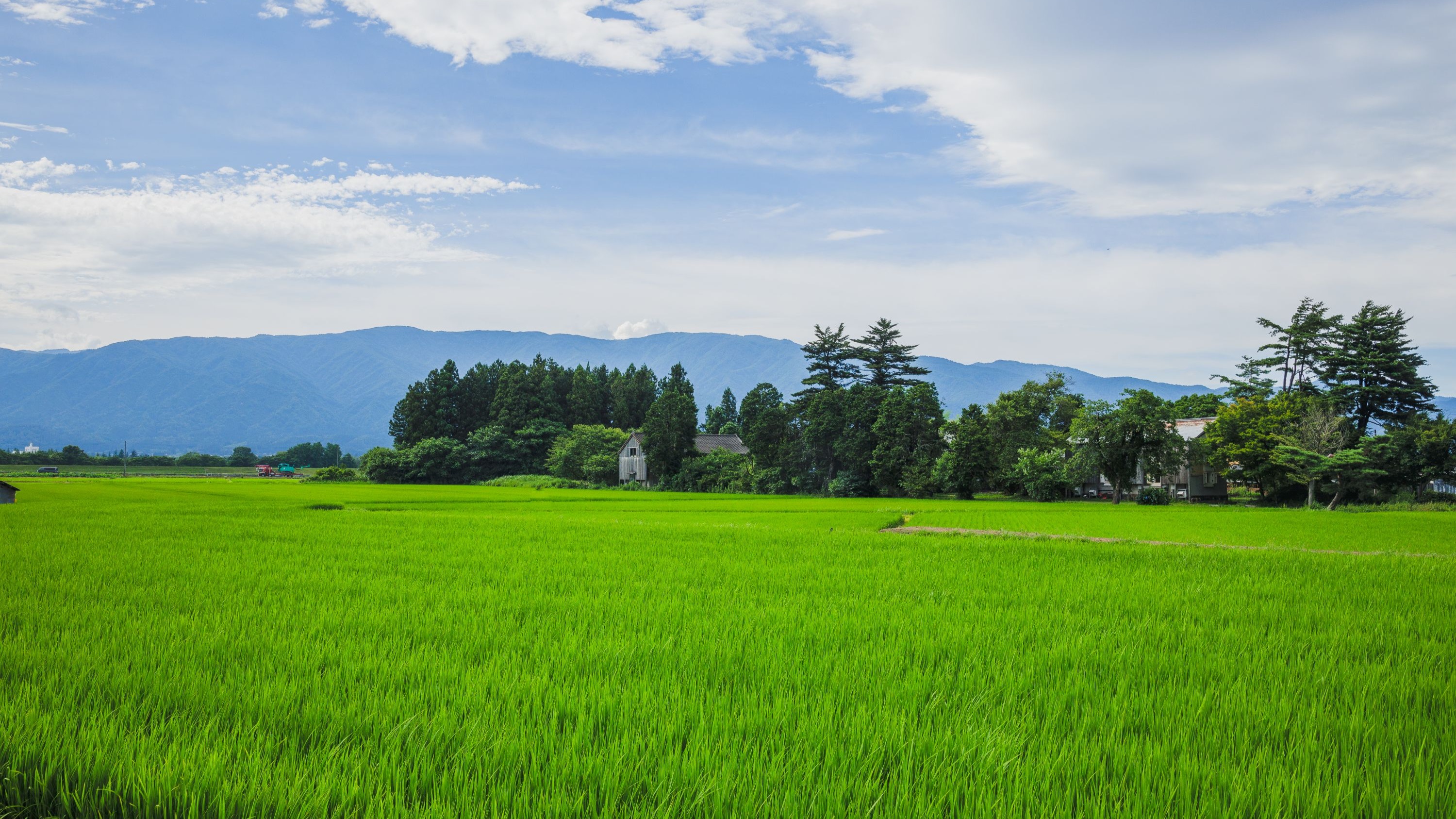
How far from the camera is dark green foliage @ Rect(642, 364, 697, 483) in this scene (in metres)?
60.3

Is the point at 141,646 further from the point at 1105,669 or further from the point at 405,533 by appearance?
the point at 405,533

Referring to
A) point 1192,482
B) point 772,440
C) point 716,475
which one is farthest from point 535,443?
point 1192,482

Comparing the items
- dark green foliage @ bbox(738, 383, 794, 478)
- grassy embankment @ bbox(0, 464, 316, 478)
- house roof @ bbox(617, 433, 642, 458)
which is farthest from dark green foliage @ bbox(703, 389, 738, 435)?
grassy embankment @ bbox(0, 464, 316, 478)

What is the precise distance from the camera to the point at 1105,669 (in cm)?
454

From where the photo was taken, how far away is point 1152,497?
150 feet

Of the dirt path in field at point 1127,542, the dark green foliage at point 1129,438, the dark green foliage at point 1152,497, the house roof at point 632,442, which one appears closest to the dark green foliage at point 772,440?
the house roof at point 632,442

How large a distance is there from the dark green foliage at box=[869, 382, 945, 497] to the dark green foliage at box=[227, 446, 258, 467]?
94872mm

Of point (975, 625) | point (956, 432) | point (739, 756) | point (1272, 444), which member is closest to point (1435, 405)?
point (1272, 444)

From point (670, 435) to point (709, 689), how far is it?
56.6 meters

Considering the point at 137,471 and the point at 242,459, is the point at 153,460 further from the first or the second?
the point at 137,471

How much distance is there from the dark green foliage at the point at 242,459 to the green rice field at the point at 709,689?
11392 cm

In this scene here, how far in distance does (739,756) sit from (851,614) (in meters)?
3.33

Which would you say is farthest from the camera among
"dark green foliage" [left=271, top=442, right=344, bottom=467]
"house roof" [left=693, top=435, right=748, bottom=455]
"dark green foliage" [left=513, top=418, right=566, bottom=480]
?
"dark green foliage" [left=271, top=442, right=344, bottom=467]

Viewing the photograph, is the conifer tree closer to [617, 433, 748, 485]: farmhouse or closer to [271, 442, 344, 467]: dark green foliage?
[617, 433, 748, 485]: farmhouse
